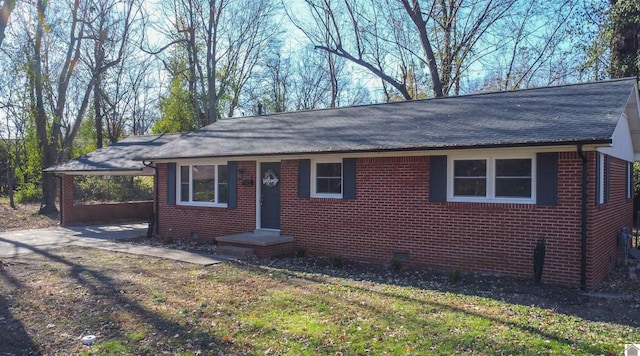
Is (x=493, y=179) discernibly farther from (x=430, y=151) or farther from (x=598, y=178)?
(x=598, y=178)

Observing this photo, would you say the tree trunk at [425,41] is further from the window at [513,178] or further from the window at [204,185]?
the window at [513,178]

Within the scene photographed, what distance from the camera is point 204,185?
13898 millimetres

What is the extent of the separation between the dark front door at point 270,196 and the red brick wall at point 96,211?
688 centimetres

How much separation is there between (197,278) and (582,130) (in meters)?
7.17

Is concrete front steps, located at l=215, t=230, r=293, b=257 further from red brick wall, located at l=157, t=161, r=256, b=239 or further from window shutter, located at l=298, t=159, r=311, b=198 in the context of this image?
window shutter, located at l=298, t=159, r=311, b=198

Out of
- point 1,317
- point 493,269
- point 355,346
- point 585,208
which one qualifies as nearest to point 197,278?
point 1,317

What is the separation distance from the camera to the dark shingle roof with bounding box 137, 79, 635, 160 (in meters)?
8.46

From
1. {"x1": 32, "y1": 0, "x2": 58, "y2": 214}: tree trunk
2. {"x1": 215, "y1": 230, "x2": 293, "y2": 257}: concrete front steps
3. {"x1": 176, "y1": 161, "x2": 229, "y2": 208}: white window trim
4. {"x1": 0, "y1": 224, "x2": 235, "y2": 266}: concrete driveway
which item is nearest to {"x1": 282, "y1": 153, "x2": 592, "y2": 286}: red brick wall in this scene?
{"x1": 215, "y1": 230, "x2": 293, "y2": 257}: concrete front steps

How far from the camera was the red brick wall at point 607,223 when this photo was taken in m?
8.20

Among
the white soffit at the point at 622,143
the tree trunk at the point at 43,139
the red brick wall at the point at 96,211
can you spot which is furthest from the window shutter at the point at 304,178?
the tree trunk at the point at 43,139

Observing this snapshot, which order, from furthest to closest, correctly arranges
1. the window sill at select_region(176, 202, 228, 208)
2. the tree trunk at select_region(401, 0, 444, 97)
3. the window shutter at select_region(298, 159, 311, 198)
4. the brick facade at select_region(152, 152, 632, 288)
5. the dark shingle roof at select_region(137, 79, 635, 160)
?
the tree trunk at select_region(401, 0, 444, 97), the window sill at select_region(176, 202, 228, 208), the window shutter at select_region(298, 159, 311, 198), the dark shingle roof at select_region(137, 79, 635, 160), the brick facade at select_region(152, 152, 632, 288)

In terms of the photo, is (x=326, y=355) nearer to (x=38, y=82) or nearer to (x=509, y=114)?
(x=509, y=114)

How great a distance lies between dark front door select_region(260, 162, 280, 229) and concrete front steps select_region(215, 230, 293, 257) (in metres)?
0.48

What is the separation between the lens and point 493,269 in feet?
29.7
